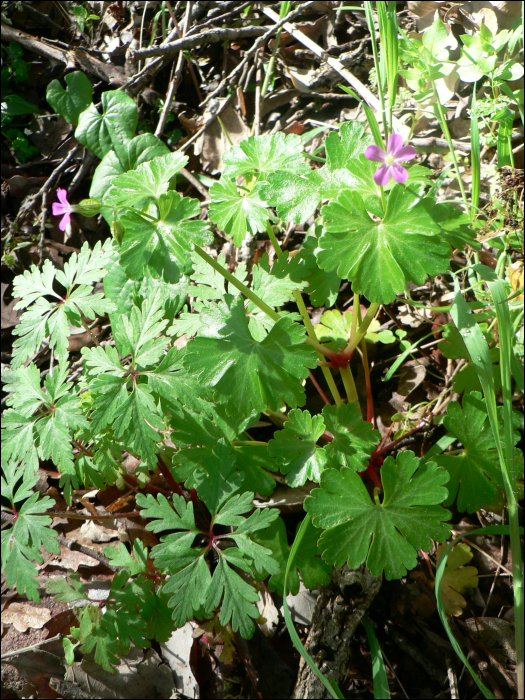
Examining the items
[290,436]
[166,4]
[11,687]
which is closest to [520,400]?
[290,436]

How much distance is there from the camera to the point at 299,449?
4.62 ft

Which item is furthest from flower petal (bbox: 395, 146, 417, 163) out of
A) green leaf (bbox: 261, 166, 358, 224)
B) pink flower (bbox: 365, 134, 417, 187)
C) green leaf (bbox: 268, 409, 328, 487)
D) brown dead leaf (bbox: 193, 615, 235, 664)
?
brown dead leaf (bbox: 193, 615, 235, 664)

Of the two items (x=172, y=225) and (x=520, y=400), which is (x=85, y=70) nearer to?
(x=172, y=225)

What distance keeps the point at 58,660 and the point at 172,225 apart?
1.54 metres

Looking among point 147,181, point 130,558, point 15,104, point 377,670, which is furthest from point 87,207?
point 15,104

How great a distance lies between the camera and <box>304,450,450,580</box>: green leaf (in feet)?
4.17

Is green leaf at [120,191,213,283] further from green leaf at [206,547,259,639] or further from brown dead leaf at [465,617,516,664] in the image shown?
brown dead leaf at [465,617,516,664]

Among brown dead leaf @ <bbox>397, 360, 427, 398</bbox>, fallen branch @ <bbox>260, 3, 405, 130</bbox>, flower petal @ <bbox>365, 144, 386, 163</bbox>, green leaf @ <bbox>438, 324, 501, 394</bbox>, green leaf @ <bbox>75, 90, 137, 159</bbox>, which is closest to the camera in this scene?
flower petal @ <bbox>365, 144, 386, 163</bbox>

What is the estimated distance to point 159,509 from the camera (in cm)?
144

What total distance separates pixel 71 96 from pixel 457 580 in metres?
2.91

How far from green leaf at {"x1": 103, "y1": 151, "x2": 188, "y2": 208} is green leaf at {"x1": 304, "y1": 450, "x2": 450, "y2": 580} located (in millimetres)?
937

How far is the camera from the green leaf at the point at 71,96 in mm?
2592

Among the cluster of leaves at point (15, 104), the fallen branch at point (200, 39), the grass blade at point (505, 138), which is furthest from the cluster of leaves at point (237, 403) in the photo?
the cluster of leaves at point (15, 104)

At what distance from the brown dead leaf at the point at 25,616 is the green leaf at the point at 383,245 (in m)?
1.66
